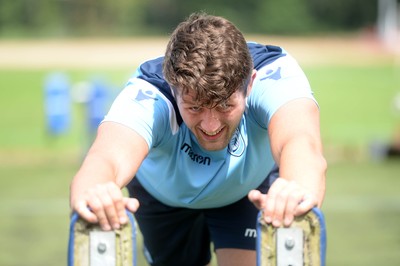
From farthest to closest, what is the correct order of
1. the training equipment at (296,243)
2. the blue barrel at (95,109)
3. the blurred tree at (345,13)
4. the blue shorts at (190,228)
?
1. the blurred tree at (345,13)
2. the blue barrel at (95,109)
3. the blue shorts at (190,228)
4. the training equipment at (296,243)

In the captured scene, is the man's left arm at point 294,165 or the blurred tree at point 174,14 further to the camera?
the blurred tree at point 174,14

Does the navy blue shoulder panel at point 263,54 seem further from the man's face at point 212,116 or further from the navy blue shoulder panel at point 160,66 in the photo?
the man's face at point 212,116

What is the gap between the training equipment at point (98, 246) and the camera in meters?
2.36

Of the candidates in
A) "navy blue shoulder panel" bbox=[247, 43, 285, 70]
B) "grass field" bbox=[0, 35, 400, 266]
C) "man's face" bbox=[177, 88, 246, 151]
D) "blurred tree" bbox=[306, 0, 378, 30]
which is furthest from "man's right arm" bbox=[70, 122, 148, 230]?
"blurred tree" bbox=[306, 0, 378, 30]

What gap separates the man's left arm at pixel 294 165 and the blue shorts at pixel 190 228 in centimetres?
126

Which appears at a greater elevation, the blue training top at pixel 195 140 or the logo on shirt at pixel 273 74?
the logo on shirt at pixel 273 74

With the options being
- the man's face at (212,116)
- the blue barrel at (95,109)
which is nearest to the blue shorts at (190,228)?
the man's face at (212,116)

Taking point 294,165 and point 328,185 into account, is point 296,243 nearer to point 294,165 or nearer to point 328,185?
point 294,165

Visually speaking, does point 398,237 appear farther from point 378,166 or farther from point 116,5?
point 116,5

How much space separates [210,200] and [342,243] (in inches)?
147

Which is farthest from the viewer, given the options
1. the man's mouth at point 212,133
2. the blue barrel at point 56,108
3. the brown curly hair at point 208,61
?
the blue barrel at point 56,108

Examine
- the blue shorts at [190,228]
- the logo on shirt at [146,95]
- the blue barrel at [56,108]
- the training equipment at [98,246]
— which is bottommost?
the blue barrel at [56,108]

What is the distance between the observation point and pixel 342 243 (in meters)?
7.66

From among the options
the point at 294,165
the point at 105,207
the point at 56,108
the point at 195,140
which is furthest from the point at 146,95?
the point at 56,108
